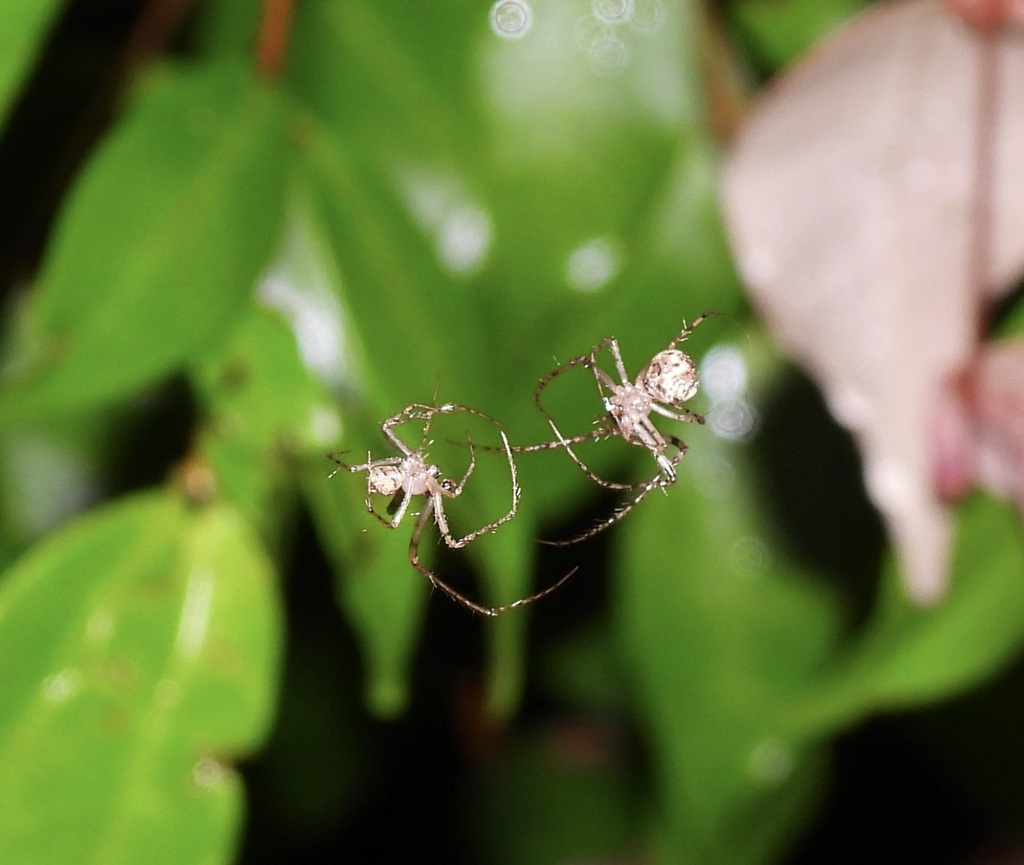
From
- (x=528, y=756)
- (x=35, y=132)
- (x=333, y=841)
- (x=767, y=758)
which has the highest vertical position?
(x=35, y=132)

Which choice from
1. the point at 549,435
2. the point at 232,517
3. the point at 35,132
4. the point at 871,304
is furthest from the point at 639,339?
the point at 35,132

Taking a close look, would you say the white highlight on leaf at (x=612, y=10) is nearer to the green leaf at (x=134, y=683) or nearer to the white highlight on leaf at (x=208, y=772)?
the green leaf at (x=134, y=683)

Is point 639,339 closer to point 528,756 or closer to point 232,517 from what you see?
point 232,517

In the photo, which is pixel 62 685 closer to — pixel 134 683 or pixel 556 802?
pixel 134 683

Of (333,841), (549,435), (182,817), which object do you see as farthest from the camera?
(333,841)

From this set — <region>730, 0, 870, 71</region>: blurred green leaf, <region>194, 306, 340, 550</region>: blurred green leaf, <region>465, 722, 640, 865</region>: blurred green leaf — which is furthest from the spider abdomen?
<region>465, 722, 640, 865</region>: blurred green leaf

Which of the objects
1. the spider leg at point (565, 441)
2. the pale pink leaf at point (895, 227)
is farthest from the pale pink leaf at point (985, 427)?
the spider leg at point (565, 441)

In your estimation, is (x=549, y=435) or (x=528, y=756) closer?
(x=549, y=435)
